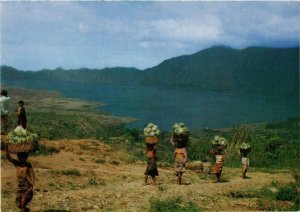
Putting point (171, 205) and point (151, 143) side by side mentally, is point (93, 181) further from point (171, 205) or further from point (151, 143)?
A: point (171, 205)

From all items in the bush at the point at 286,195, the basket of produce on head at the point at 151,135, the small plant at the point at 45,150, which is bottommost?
the small plant at the point at 45,150

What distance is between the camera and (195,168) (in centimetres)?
1983

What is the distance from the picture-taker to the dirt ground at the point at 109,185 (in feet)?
37.2

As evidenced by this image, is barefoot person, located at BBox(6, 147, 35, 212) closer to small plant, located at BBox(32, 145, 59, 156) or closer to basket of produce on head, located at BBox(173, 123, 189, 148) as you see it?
basket of produce on head, located at BBox(173, 123, 189, 148)

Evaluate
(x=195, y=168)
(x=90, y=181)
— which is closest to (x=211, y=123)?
(x=195, y=168)

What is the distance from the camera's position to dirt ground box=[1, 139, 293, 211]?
1134 cm

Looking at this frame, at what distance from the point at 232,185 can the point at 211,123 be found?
223 ft

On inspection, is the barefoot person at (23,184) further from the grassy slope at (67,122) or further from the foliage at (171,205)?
the grassy slope at (67,122)

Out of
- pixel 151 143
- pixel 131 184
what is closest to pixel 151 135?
pixel 151 143

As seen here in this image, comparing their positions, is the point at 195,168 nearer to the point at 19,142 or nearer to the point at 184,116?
the point at 19,142

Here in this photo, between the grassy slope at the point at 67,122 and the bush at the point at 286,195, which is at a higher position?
the bush at the point at 286,195

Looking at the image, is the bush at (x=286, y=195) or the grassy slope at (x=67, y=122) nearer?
the bush at (x=286, y=195)

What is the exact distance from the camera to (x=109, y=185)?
15.2 m

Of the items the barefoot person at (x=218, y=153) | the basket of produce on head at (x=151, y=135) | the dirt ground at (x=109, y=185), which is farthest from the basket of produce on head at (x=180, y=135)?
the barefoot person at (x=218, y=153)
